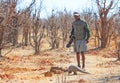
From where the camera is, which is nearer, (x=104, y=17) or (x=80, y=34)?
(x=80, y=34)

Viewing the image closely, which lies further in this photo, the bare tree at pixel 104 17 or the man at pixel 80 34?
the bare tree at pixel 104 17

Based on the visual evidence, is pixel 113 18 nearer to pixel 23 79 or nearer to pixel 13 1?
pixel 13 1

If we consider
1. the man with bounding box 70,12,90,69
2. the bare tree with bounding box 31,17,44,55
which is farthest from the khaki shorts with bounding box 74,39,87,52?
the bare tree with bounding box 31,17,44,55

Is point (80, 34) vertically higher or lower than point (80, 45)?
higher

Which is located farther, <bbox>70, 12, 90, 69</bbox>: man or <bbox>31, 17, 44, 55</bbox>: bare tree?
<bbox>31, 17, 44, 55</bbox>: bare tree

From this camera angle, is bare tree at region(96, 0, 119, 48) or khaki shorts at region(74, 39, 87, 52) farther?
bare tree at region(96, 0, 119, 48)

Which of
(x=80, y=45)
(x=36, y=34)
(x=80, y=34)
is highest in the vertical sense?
(x=36, y=34)

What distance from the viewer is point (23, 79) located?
9.97m

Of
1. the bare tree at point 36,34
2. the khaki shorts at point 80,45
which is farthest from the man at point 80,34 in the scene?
the bare tree at point 36,34

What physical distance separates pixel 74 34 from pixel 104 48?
1802 centimetres

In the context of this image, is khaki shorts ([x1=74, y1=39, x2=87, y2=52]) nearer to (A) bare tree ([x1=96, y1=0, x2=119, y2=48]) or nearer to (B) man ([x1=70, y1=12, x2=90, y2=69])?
(B) man ([x1=70, y1=12, x2=90, y2=69])

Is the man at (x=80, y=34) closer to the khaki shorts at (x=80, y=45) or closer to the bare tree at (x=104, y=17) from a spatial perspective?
the khaki shorts at (x=80, y=45)

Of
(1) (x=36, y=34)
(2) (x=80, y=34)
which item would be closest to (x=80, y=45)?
(2) (x=80, y=34)

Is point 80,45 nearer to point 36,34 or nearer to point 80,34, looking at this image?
point 80,34
